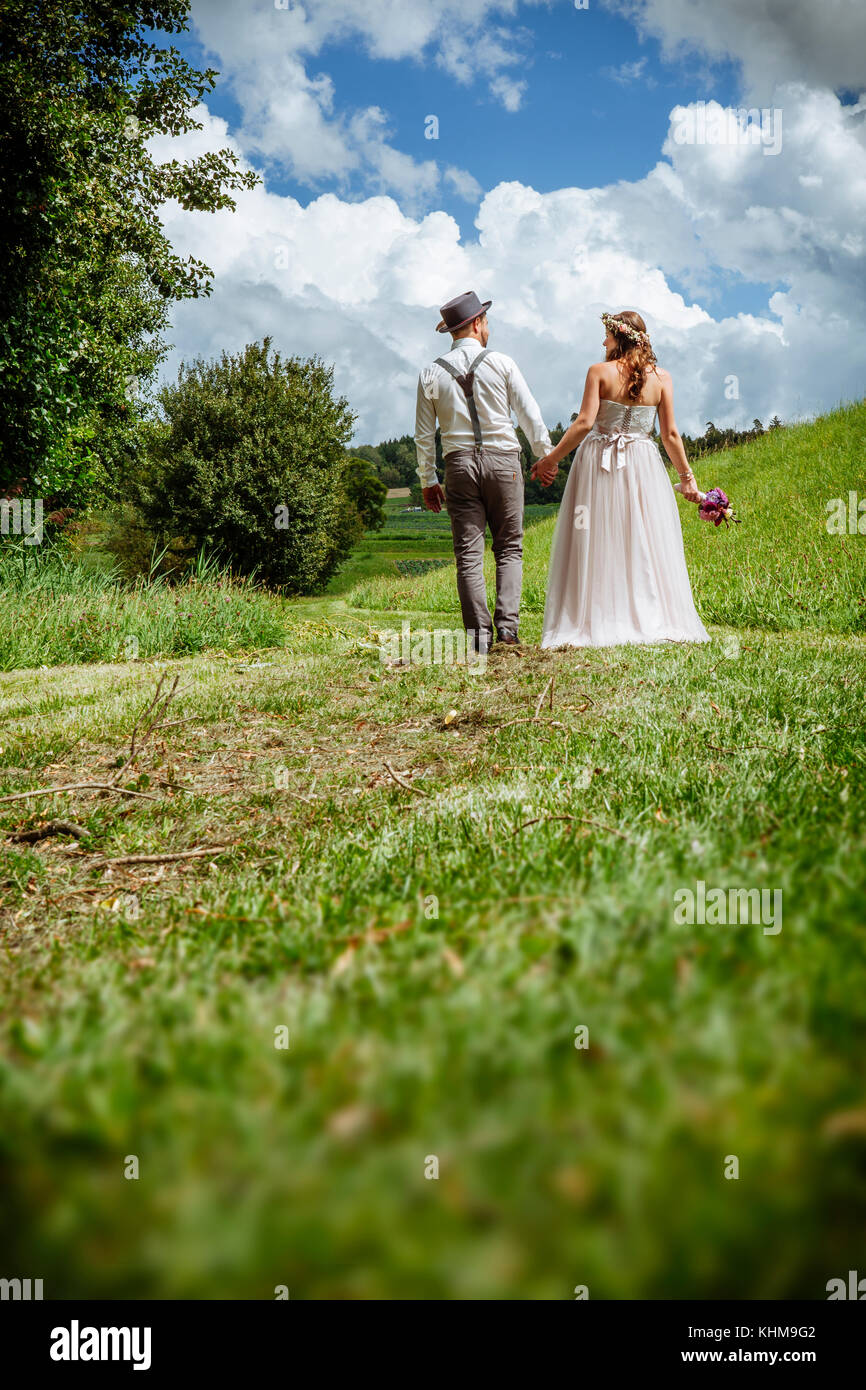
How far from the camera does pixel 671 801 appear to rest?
235 centimetres

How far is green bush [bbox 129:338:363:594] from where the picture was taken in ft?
86.9

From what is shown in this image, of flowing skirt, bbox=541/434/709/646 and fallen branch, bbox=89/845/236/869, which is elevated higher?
flowing skirt, bbox=541/434/709/646

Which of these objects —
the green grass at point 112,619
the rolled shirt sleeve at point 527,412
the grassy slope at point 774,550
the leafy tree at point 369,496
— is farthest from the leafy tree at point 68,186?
the leafy tree at point 369,496

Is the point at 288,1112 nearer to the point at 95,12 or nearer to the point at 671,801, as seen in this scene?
the point at 671,801

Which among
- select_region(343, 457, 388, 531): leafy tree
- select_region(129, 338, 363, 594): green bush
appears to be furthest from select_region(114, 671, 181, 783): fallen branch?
select_region(343, 457, 388, 531): leafy tree

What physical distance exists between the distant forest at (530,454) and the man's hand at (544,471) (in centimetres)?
45

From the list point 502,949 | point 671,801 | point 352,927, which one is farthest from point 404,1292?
point 671,801

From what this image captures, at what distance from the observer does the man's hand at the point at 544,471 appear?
6.77 metres

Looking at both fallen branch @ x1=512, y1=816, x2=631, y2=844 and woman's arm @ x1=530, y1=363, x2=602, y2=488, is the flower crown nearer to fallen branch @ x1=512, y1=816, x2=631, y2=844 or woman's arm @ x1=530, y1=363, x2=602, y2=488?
woman's arm @ x1=530, y1=363, x2=602, y2=488

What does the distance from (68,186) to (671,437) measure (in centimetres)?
978

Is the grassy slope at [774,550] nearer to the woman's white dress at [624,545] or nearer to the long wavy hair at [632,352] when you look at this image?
the woman's white dress at [624,545]

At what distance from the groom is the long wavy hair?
0.83 meters

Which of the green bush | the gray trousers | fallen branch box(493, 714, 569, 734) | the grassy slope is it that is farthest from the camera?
the green bush

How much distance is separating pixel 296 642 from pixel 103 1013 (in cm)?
906
